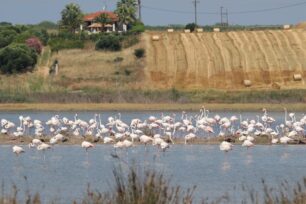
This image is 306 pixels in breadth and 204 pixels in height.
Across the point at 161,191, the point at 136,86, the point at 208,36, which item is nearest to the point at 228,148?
the point at 161,191

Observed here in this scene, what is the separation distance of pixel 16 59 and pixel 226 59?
15355mm

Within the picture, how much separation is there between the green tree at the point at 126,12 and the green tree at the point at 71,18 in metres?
4.85

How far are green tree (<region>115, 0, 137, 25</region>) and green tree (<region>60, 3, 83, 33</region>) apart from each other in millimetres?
4852

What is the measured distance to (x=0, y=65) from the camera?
69.1 m

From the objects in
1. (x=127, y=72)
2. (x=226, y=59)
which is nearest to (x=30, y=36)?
(x=127, y=72)

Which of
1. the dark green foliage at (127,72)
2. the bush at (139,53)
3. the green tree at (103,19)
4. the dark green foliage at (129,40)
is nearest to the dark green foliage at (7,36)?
the dark green foliage at (129,40)

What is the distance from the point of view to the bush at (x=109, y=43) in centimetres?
7262

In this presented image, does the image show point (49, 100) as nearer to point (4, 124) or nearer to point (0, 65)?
point (0, 65)

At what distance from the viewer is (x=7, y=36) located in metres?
76.9

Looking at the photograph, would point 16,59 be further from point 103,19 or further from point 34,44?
point 103,19

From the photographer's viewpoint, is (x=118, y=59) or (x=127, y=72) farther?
(x=118, y=59)

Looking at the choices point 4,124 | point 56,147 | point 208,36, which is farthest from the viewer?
point 208,36

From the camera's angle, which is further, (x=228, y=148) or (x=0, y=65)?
(x=0, y=65)

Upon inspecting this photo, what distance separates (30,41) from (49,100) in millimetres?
16978
